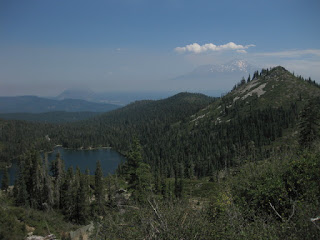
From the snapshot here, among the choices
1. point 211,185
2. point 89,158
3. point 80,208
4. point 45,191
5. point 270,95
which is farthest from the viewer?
point 89,158

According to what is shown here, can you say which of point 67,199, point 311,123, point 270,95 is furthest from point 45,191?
point 270,95

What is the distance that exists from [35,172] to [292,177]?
53.8 metres

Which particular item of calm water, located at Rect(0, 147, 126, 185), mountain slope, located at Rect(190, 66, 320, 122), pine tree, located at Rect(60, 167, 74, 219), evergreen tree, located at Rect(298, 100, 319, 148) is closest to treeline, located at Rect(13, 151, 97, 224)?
pine tree, located at Rect(60, 167, 74, 219)

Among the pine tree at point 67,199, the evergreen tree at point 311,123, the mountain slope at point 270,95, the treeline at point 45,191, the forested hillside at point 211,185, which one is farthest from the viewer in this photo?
the mountain slope at point 270,95

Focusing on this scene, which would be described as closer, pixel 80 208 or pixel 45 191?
pixel 80 208

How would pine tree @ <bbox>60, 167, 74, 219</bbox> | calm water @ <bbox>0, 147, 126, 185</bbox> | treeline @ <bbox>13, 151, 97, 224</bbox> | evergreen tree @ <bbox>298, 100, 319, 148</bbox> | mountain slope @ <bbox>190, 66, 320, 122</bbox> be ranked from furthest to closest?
calm water @ <bbox>0, 147, 126, 185</bbox>
mountain slope @ <bbox>190, 66, 320, 122</bbox>
treeline @ <bbox>13, 151, 97, 224</bbox>
pine tree @ <bbox>60, 167, 74, 219</bbox>
evergreen tree @ <bbox>298, 100, 319, 148</bbox>

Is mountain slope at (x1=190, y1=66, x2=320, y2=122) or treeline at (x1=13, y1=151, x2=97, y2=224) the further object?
mountain slope at (x1=190, y1=66, x2=320, y2=122)

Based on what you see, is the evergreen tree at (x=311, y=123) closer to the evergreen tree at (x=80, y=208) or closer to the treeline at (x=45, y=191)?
the evergreen tree at (x=80, y=208)

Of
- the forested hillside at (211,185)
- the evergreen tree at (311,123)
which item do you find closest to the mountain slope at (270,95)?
the forested hillside at (211,185)

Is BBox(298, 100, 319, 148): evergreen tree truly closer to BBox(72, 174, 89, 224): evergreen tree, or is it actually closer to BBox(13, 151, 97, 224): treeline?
BBox(72, 174, 89, 224): evergreen tree

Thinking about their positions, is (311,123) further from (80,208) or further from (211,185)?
(80,208)

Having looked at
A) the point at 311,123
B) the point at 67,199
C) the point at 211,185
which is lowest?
the point at 211,185

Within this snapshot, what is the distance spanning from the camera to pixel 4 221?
65.0 feet

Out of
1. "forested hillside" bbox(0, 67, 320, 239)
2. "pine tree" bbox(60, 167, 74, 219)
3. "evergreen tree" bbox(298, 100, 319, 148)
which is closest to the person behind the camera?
"forested hillside" bbox(0, 67, 320, 239)
